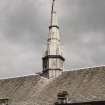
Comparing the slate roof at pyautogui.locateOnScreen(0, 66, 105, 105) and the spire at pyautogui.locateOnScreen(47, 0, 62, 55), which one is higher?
the spire at pyautogui.locateOnScreen(47, 0, 62, 55)

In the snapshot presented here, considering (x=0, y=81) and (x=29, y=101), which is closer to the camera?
(x=29, y=101)

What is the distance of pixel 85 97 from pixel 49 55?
41.4ft

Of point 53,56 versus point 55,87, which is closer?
point 55,87

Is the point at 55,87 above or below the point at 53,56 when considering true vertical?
below

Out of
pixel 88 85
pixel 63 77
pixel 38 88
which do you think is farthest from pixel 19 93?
pixel 88 85

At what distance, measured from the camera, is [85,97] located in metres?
50.8

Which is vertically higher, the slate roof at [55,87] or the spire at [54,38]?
the spire at [54,38]

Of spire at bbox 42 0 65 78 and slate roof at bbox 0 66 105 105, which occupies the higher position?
spire at bbox 42 0 65 78

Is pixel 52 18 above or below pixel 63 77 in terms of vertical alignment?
above

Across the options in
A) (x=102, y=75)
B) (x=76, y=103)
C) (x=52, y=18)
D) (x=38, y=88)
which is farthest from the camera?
(x=52, y=18)

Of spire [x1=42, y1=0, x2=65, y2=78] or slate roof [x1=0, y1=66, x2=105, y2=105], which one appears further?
spire [x1=42, y1=0, x2=65, y2=78]

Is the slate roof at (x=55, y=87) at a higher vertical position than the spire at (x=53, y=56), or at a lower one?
lower

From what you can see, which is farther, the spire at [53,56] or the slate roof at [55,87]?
the spire at [53,56]

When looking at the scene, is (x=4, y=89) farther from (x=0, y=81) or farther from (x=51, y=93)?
(x=51, y=93)
